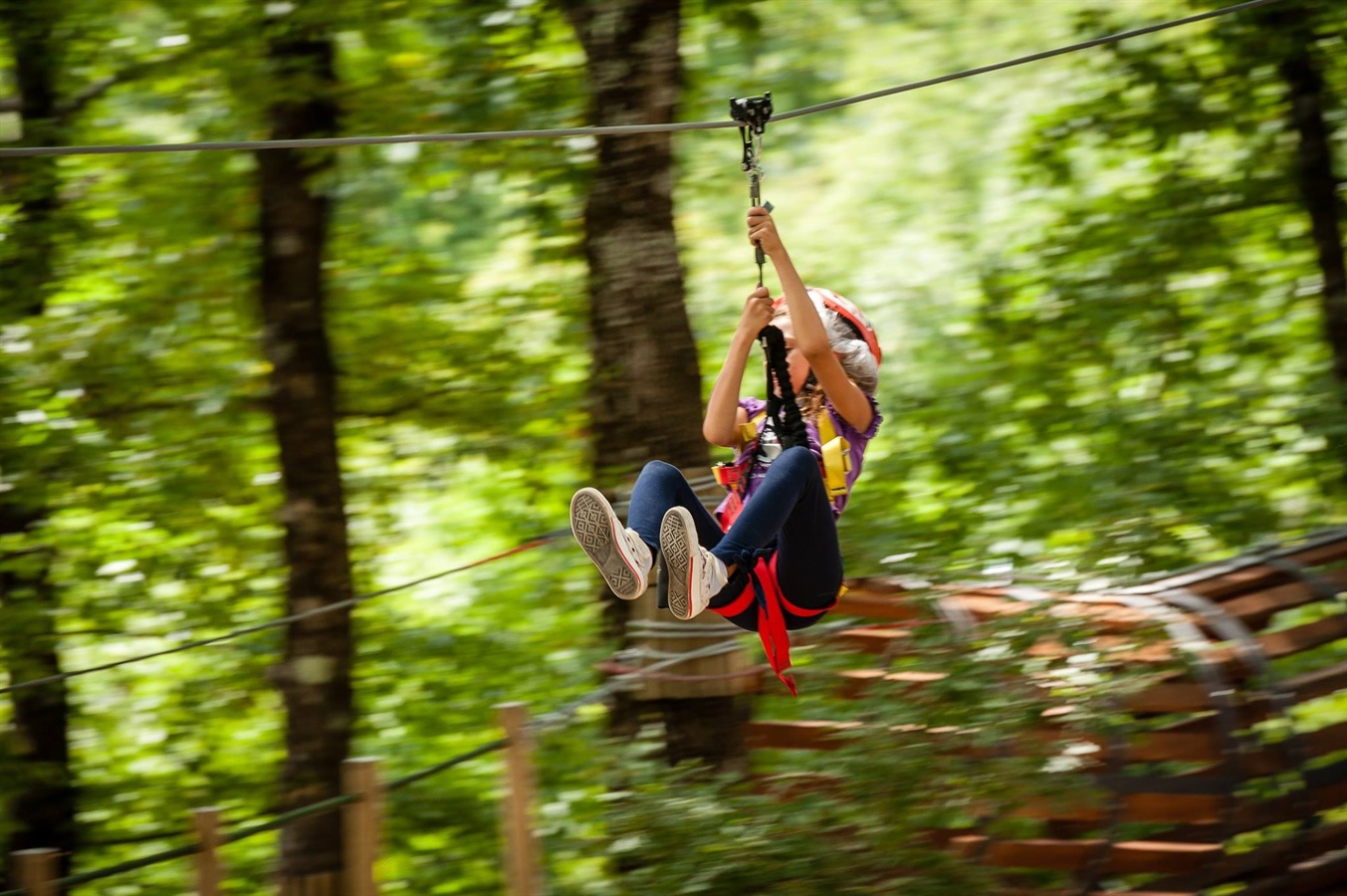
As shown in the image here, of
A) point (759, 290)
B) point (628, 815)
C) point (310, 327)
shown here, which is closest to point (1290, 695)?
point (628, 815)

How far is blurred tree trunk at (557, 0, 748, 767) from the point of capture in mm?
4191

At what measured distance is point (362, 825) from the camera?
3.84m

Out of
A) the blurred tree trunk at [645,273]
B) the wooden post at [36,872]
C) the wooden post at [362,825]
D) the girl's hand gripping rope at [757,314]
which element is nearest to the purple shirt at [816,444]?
the girl's hand gripping rope at [757,314]

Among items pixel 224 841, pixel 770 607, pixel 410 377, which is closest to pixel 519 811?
pixel 224 841

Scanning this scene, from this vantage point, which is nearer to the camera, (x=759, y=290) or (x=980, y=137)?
(x=759, y=290)

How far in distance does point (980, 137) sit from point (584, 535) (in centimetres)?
752

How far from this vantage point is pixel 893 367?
8.47m

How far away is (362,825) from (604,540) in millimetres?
1422

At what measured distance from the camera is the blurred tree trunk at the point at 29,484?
5492 mm

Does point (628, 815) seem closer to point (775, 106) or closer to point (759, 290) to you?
point (759, 290)

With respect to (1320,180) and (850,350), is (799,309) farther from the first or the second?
(1320,180)

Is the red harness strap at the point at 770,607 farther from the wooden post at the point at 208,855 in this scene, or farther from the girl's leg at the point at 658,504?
the wooden post at the point at 208,855

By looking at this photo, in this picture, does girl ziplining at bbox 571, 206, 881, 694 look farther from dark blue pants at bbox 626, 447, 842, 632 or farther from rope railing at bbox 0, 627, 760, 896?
rope railing at bbox 0, 627, 760, 896

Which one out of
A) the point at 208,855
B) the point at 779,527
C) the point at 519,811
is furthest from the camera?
the point at 519,811
